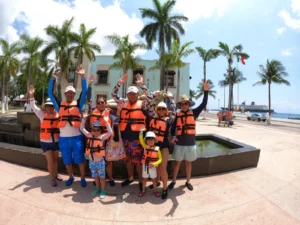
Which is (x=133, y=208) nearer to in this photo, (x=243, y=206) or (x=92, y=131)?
(x=92, y=131)

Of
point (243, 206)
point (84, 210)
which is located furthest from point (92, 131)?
point (243, 206)

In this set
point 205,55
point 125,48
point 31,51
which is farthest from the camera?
point 205,55

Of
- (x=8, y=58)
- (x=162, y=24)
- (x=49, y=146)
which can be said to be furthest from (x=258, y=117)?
(x=8, y=58)

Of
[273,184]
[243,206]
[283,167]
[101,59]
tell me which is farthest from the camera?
[101,59]

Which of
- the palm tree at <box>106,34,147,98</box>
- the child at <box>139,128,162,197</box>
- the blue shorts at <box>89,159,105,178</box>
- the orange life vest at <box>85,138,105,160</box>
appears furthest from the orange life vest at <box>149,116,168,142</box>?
the palm tree at <box>106,34,147,98</box>

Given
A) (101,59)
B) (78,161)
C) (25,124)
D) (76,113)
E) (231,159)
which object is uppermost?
(101,59)

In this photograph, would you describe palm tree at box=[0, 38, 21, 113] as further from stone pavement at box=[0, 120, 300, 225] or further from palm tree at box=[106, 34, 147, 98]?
stone pavement at box=[0, 120, 300, 225]

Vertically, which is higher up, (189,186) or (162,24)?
(162,24)

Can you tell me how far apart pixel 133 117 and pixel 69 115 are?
4.12ft

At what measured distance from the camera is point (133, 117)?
3.46 meters

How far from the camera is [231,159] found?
4.67 metres

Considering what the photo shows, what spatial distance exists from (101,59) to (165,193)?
29.7m

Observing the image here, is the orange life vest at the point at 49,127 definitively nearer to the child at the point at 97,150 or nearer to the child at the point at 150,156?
the child at the point at 97,150

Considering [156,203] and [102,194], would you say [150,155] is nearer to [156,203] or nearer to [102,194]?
[156,203]
